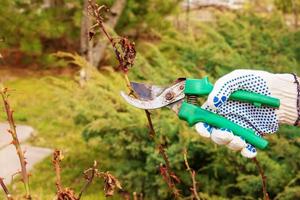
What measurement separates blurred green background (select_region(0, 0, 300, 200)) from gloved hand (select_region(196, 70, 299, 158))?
761 millimetres

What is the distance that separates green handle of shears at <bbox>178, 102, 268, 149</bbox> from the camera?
152cm

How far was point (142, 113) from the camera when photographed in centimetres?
433

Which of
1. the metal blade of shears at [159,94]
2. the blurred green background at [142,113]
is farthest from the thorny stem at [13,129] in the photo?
the blurred green background at [142,113]

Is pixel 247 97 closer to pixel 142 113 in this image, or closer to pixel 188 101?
pixel 188 101

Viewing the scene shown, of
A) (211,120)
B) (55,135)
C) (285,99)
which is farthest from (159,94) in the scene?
(55,135)

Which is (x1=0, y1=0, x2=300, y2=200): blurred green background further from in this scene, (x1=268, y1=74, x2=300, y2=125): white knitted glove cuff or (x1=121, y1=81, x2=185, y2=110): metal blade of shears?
(x1=268, y1=74, x2=300, y2=125): white knitted glove cuff

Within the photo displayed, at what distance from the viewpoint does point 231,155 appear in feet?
12.8

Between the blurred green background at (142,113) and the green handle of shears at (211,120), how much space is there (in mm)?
714

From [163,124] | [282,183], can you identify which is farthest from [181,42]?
[282,183]

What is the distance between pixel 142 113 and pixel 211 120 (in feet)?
9.20

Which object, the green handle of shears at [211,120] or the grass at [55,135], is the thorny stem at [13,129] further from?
the grass at [55,135]

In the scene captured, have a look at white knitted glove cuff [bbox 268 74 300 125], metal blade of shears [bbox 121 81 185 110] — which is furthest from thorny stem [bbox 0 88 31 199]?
white knitted glove cuff [bbox 268 74 300 125]

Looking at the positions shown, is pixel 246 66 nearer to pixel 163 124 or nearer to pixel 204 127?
pixel 163 124

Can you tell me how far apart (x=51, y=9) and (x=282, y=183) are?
5.50m
